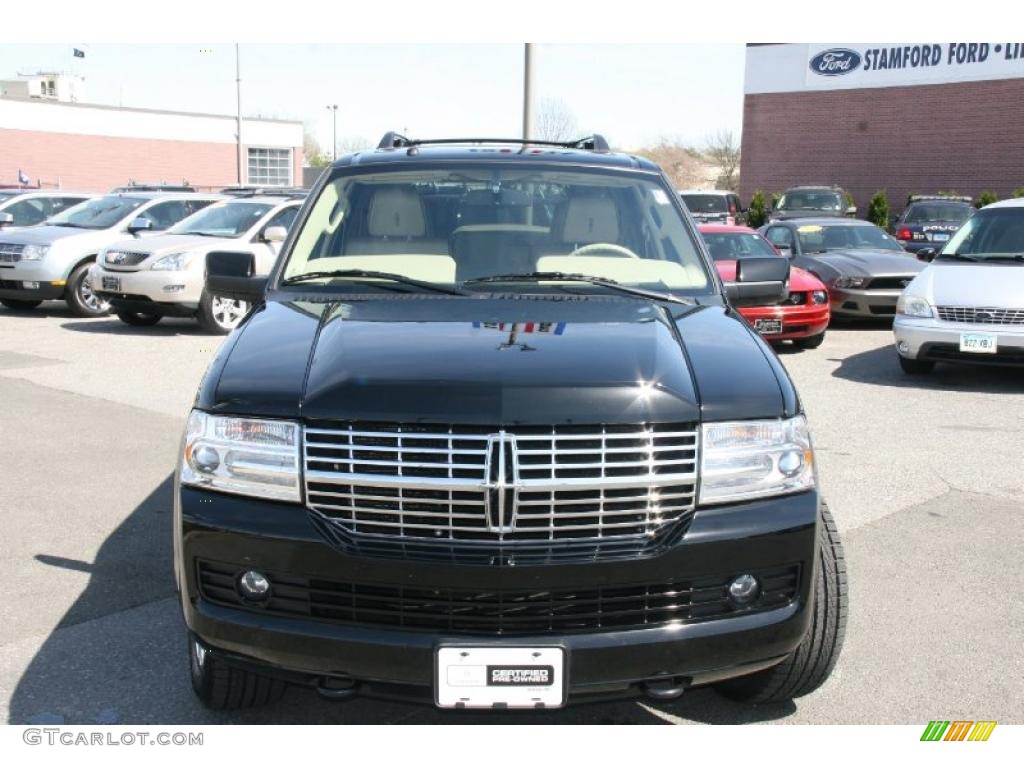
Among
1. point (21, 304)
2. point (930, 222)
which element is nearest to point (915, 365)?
point (21, 304)

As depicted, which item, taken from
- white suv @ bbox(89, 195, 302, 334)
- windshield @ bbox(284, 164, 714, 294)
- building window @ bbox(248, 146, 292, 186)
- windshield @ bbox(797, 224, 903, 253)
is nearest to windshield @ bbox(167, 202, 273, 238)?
white suv @ bbox(89, 195, 302, 334)

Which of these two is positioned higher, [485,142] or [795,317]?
[485,142]

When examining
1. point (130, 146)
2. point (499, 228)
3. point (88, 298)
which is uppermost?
point (130, 146)

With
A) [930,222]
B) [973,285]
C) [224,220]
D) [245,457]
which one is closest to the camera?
[245,457]

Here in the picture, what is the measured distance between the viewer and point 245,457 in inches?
123

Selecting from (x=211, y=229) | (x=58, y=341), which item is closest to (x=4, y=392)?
(x=58, y=341)

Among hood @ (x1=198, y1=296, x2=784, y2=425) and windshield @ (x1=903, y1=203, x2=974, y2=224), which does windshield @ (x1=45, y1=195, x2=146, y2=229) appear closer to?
hood @ (x1=198, y1=296, x2=784, y2=425)

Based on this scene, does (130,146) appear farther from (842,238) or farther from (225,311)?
(842,238)

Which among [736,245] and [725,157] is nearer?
[736,245]

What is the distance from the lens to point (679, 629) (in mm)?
3014

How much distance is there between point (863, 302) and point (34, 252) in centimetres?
1098

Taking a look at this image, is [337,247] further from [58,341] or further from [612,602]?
[58,341]

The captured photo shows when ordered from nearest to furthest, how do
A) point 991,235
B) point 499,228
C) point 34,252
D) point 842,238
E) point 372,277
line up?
point 372,277
point 499,228
point 991,235
point 34,252
point 842,238

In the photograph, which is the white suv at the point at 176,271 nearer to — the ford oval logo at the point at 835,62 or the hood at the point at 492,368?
the hood at the point at 492,368
